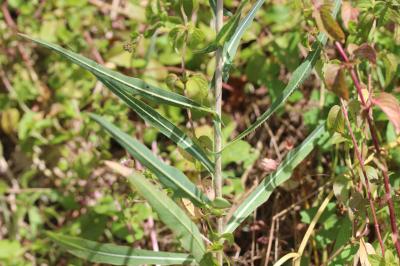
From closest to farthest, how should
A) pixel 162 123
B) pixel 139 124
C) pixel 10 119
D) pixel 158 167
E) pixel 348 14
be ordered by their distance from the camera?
1. pixel 158 167
2. pixel 162 123
3. pixel 348 14
4. pixel 139 124
5. pixel 10 119

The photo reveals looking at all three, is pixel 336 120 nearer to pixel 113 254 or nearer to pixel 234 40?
pixel 234 40

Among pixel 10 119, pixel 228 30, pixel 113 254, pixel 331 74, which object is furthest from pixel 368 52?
pixel 10 119

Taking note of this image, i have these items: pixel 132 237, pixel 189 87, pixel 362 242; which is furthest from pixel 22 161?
pixel 362 242

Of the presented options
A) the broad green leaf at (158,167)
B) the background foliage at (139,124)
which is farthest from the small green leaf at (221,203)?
the background foliage at (139,124)

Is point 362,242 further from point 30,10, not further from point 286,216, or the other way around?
point 30,10

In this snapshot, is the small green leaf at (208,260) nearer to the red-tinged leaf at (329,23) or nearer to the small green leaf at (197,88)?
the small green leaf at (197,88)

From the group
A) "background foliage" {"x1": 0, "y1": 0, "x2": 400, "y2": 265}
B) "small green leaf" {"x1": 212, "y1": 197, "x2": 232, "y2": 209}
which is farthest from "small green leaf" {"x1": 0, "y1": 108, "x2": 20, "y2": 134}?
"small green leaf" {"x1": 212, "y1": 197, "x2": 232, "y2": 209}
